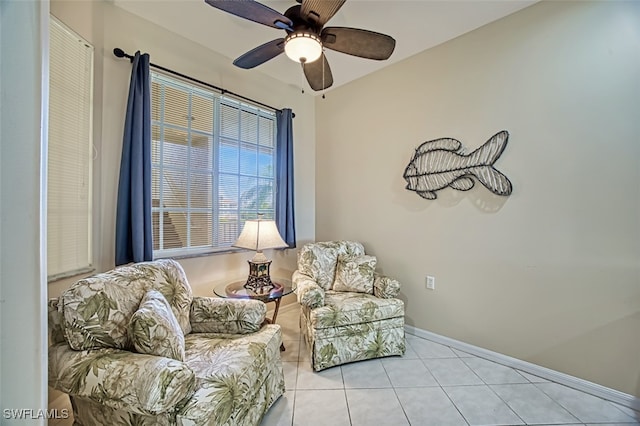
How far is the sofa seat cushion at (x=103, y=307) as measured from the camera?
124cm

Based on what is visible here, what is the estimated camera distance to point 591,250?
1868mm

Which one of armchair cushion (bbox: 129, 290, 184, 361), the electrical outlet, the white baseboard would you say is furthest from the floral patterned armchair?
armchair cushion (bbox: 129, 290, 184, 361)

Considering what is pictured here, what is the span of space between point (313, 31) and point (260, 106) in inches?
60.0

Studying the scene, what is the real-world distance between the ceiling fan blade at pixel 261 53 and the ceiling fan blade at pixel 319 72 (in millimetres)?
223

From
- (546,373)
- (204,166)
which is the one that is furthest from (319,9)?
(546,373)

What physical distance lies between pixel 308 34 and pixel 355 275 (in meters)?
2.01

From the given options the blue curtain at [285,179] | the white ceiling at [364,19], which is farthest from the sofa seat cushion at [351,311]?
the white ceiling at [364,19]

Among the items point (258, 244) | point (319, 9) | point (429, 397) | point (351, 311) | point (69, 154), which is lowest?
point (429, 397)

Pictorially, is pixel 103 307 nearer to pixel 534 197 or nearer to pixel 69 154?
pixel 69 154

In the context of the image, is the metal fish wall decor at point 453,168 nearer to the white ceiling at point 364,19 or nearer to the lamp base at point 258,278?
the white ceiling at point 364,19

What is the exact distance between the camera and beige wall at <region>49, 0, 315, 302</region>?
1983 millimetres

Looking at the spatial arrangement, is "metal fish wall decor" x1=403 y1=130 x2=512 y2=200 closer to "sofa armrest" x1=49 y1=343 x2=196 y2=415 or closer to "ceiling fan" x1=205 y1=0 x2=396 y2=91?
"ceiling fan" x1=205 y1=0 x2=396 y2=91

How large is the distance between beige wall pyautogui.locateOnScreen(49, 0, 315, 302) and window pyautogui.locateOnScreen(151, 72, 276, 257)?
18 centimetres

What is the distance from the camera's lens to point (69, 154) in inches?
71.6
